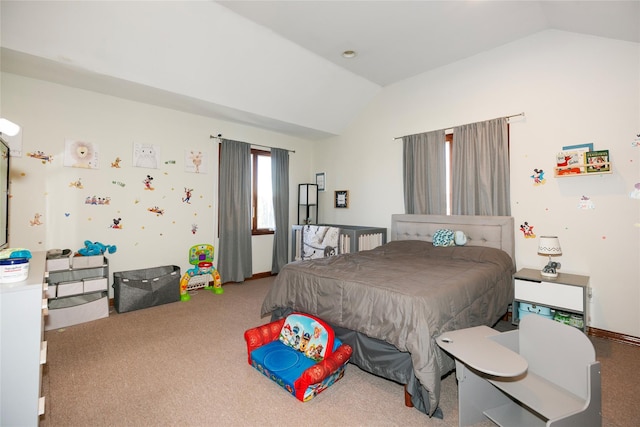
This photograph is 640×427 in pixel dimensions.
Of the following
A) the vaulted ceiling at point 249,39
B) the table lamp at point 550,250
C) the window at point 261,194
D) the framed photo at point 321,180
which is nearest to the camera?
the vaulted ceiling at point 249,39

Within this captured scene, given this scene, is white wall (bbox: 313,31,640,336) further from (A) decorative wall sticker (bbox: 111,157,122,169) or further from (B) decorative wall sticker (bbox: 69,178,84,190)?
(B) decorative wall sticker (bbox: 69,178,84,190)

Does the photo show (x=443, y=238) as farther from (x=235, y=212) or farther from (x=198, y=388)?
(x=235, y=212)

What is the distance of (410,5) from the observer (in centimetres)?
279

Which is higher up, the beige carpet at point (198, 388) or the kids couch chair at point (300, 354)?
the kids couch chair at point (300, 354)

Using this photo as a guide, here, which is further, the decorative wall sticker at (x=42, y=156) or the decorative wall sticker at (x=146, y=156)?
the decorative wall sticker at (x=146, y=156)

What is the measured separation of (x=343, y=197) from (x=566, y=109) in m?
3.18

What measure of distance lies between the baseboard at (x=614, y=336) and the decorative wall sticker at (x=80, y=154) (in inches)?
222

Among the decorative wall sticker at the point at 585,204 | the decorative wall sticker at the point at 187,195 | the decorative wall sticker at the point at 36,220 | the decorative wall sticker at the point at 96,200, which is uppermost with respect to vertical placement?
the decorative wall sticker at the point at 187,195

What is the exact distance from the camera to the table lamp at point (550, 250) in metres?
2.91

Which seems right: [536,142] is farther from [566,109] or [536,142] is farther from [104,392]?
[104,392]

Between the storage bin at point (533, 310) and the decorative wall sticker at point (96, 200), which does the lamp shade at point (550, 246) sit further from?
the decorative wall sticker at point (96, 200)

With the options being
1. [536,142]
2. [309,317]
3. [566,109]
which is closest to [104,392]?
[309,317]

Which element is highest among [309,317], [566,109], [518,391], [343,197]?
[566,109]

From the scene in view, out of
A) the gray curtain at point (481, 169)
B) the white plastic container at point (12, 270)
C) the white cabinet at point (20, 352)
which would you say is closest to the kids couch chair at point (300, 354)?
the white cabinet at point (20, 352)
